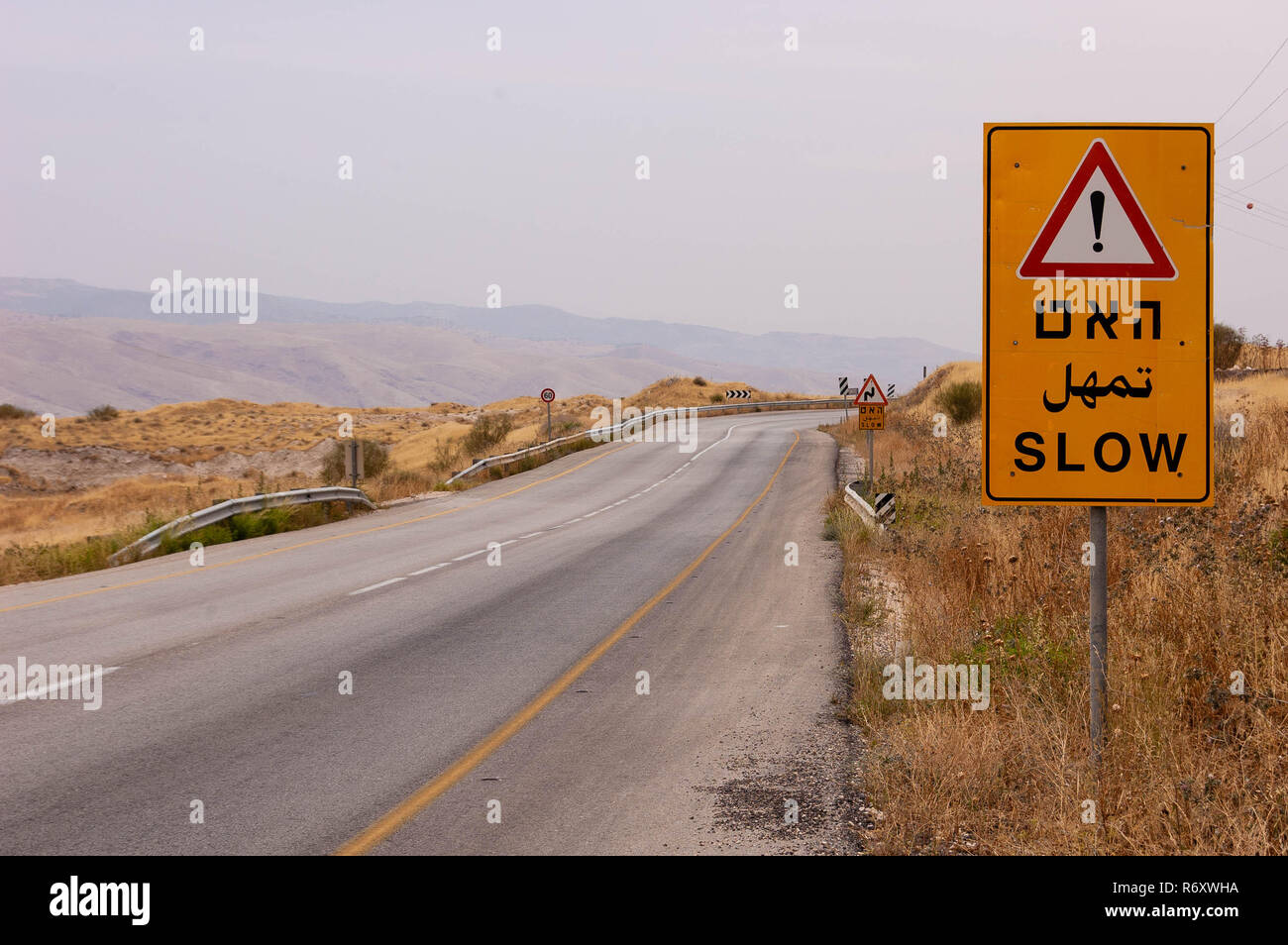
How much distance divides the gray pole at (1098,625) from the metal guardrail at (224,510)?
51.2ft

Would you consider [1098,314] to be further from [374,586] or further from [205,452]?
[205,452]

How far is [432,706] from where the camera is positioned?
8.02m

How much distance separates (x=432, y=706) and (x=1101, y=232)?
5.89m

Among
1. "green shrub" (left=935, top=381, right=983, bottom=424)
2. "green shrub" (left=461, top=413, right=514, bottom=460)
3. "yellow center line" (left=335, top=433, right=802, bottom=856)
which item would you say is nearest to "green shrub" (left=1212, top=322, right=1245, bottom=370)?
"green shrub" (left=935, top=381, right=983, bottom=424)

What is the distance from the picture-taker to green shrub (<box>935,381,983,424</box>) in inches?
1624

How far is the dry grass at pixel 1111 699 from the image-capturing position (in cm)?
477

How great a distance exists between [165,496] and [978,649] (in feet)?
112

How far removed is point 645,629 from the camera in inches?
443

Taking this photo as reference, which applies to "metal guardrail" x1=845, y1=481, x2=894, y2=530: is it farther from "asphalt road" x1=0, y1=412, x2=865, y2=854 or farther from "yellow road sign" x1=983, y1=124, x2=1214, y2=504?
"yellow road sign" x1=983, y1=124, x2=1214, y2=504

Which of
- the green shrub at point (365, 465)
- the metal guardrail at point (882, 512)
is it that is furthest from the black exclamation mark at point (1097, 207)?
the green shrub at point (365, 465)

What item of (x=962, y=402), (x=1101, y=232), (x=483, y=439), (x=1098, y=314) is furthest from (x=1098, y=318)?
(x=483, y=439)
